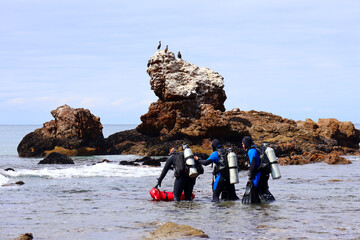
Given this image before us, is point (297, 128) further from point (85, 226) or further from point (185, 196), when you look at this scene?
point (85, 226)

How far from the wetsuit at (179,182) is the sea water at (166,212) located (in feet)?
1.14

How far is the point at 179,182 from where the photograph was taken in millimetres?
13961

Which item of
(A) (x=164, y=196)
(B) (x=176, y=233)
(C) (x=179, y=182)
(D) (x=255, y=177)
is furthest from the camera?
(A) (x=164, y=196)

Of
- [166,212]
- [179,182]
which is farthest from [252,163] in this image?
[166,212]

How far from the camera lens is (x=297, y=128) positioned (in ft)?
167

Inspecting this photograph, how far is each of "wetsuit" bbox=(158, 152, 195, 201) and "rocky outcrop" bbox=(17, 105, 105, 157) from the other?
3456 cm

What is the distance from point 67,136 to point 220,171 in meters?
37.1

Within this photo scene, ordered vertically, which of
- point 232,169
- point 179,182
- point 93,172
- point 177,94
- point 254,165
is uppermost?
point 177,94

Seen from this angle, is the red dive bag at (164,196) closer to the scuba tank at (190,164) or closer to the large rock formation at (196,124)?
the scuba tank at (190,164)

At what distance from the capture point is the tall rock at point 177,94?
47406 mm

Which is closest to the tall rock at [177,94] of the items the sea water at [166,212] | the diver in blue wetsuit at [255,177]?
the sea water at [166,212]

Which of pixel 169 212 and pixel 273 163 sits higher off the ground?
pixel 273 163

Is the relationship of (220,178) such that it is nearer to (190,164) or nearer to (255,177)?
(190,164)

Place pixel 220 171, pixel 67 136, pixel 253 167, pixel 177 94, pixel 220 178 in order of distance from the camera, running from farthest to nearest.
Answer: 1. pixel 67 136
2. pixel 177 94
3. pixel 220 178
4. pixel 220 171
5. pixel 253 167
